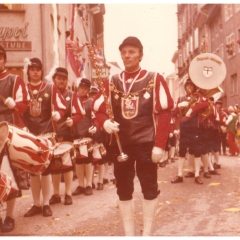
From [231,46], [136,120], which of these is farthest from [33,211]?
[231,46]

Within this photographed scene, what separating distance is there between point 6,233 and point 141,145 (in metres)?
1.79

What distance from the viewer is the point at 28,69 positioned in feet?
23.5

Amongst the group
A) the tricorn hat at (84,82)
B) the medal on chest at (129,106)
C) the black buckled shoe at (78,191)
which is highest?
the tricorn hat at (84,82)

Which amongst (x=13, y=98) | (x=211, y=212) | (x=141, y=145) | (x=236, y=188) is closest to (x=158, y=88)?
(x=141, y=145)

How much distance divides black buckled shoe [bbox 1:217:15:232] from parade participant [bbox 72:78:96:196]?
111 inches

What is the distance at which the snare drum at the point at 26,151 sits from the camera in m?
5.57

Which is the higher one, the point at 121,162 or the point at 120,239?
the point at 121,162

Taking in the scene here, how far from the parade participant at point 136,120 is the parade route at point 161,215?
2.17ft

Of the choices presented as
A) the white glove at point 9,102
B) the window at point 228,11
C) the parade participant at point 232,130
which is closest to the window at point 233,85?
the window at point 228,11

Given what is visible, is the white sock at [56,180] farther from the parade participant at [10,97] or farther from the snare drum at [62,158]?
the parade participant at [10,97]

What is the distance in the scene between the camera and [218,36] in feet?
122

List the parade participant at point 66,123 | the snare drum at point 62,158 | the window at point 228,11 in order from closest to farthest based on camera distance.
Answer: the snare drum at point 62,158
the parade participant at point 66,123
the window at point 228,11

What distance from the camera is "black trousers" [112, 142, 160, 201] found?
5176mm

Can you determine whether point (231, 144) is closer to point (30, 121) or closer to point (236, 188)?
point (236, 188)
